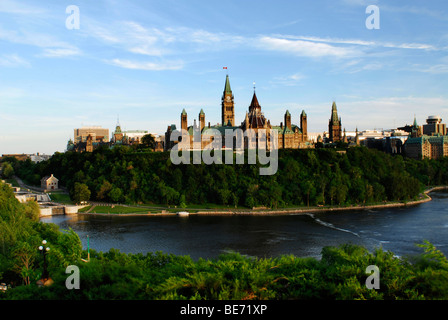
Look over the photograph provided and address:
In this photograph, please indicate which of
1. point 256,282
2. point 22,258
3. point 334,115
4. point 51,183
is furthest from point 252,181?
point 334,115

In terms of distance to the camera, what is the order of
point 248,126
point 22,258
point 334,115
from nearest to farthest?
point 22,258
point 248,126
point 334,115

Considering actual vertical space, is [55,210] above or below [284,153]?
below

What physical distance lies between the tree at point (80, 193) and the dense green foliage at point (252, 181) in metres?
0.17

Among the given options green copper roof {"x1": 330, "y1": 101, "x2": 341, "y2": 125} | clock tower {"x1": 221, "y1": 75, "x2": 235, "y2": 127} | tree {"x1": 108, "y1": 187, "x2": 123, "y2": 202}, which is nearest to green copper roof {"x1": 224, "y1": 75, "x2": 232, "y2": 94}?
clock tower {"x1": 221, "y1": 75, "x2": 235, "y2": 127}

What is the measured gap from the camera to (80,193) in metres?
65.6

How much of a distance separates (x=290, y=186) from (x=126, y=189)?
27676 millimetres

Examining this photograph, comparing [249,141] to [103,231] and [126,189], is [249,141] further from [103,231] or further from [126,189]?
[103,231]

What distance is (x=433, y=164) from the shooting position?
4028 inches

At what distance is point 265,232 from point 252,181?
2352 centimetres

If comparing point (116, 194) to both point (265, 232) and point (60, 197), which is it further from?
point (265, 232)

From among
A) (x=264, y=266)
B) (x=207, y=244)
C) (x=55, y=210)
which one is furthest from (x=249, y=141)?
(x=264, y=266)

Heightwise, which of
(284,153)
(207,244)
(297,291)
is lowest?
(207,244)

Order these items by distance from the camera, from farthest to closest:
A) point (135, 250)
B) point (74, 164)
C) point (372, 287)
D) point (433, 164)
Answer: point (433, 164), point (74, 164), point (135, 250), point (372, 287)

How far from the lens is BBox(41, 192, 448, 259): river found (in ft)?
123
